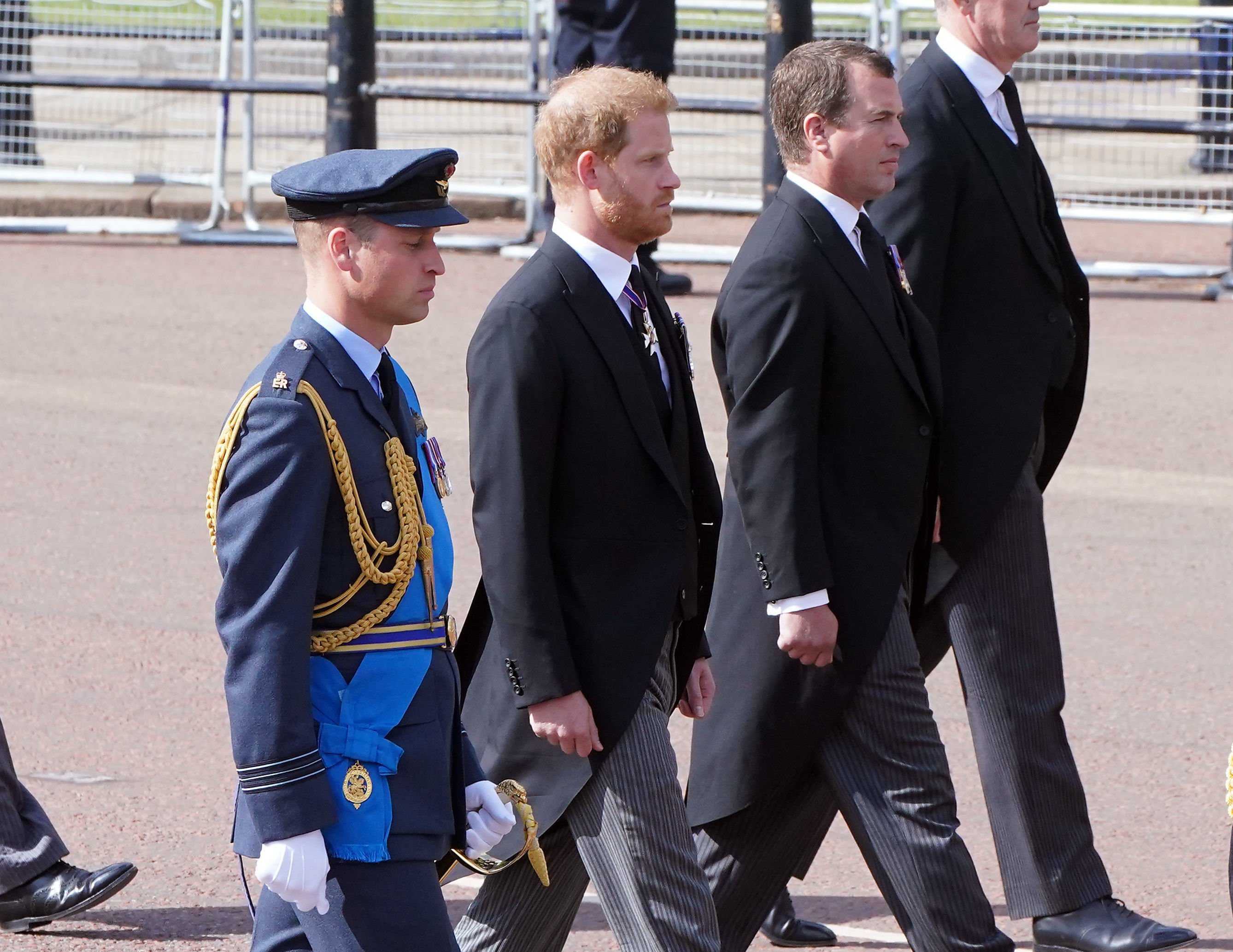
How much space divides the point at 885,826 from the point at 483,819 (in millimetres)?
921

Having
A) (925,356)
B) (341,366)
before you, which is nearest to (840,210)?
(925,356)

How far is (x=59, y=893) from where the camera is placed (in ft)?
14.3

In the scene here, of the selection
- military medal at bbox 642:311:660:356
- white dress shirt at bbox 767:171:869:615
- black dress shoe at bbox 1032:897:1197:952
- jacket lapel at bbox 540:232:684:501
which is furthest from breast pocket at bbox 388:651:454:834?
black dress shoe at bbox 1032:897:1197:952

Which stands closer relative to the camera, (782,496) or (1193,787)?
(782,496)

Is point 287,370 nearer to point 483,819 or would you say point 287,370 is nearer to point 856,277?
point 483,819

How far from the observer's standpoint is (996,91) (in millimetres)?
4500

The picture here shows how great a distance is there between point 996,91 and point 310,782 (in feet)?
7.50

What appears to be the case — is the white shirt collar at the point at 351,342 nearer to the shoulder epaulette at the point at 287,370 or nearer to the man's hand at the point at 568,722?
the shoulder epaulette at the point at 287,370

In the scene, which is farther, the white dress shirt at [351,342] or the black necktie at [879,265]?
the black necktie at [879,265]

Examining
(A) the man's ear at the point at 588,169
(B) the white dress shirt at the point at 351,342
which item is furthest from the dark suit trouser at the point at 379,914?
(A) the man's ear at the point at 588,169

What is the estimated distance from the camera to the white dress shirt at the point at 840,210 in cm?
402

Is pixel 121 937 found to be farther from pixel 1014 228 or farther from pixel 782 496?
pixel 1014 228

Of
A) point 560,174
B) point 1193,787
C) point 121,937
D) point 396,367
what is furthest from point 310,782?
point 1193,787

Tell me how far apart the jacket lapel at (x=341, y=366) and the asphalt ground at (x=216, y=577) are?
1.61 metres
